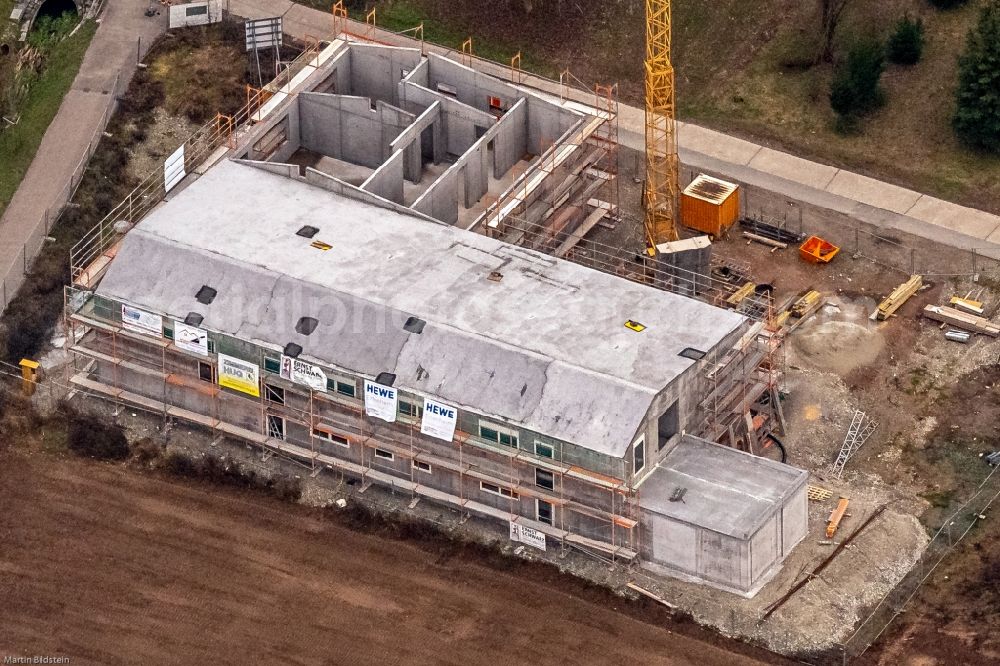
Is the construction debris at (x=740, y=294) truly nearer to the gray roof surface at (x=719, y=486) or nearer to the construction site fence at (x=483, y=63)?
the gray roof surface at (x=719, y=486)

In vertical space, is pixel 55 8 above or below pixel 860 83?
above

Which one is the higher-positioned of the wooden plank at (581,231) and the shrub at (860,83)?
the shrub at (860,83)

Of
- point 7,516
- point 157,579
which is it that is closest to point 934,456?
point 157,579

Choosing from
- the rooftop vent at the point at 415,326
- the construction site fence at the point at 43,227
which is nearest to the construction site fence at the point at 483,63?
the construction site fence at the point at 43,227

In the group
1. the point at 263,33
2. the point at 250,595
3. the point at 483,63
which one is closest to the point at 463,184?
the point at 483,63

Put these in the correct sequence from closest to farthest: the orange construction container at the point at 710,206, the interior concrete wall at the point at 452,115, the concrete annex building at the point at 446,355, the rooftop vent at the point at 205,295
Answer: the concrete annex building at the point at 446,355 → the rooftop vent at the point at 205,295 → the interior concrete wall at the point at 452,115 → the orange construction container at the point at 710,206

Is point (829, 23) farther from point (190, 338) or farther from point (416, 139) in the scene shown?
point (190, 338)

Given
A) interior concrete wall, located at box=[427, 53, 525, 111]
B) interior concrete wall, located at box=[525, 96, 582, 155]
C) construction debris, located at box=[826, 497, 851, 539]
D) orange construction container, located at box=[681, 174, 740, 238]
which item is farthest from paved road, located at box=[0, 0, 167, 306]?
construction debris, located at box=[826, 497, 851, 539]

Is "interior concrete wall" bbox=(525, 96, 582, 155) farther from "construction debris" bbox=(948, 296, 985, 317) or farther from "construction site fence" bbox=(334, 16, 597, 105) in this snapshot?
"construction debris" bbox=(948, 296, 985, 317)
